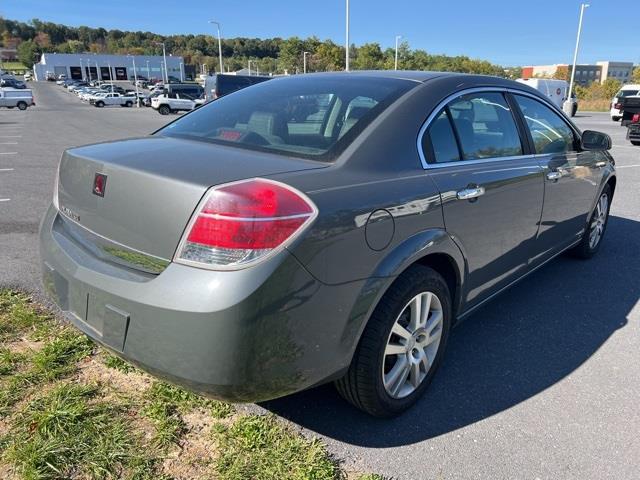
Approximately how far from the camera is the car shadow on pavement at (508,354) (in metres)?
2.47

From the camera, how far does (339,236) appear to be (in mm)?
1907

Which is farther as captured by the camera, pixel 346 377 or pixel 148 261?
pixel 346 377

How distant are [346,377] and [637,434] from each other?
58.6 inches

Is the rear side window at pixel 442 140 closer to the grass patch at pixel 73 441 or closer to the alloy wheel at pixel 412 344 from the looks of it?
the alloy wheel at pixel 412 344

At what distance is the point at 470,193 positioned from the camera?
2.62 meters

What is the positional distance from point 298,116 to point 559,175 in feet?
6.89

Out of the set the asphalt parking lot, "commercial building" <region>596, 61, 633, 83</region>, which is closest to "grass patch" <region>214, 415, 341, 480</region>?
the asphalt parking lot

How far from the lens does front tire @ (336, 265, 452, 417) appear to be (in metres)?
2.20

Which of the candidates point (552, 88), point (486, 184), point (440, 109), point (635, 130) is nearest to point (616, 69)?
point (552, 88)

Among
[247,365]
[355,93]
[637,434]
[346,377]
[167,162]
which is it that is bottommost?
[637,434]

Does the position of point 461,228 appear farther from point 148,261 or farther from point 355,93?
point 148,261

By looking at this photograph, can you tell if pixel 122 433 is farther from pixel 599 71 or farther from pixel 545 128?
pixel 599 71

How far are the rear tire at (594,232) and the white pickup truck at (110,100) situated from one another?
50454mm

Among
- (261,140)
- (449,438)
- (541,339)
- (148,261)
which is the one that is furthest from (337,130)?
(541,339)
